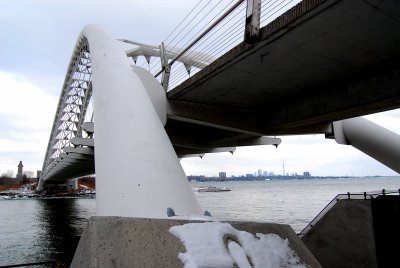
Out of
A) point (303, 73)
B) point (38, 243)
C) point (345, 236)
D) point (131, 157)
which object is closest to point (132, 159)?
point (131, 157)

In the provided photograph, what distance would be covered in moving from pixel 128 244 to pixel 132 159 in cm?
420

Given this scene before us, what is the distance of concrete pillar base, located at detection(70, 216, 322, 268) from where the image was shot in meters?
4.02

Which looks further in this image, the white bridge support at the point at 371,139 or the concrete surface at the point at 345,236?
the white bridge support at the point at 371,139

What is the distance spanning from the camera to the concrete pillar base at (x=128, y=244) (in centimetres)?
402

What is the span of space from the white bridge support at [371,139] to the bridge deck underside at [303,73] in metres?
4.91

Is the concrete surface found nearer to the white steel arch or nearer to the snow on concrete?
the white steel arch

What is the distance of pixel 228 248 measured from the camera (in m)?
4.62

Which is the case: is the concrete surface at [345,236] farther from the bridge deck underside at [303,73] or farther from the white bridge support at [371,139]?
the white bridge support at [371,139]

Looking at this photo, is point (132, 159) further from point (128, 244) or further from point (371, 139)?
point (371, 139)

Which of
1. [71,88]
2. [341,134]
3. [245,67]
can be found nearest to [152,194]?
[245,67]

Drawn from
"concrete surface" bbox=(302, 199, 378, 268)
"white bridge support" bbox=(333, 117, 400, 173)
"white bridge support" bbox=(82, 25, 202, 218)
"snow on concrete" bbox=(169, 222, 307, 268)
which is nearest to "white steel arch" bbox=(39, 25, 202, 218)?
"white bridge support" bbox=(82, 25, 202, 218)

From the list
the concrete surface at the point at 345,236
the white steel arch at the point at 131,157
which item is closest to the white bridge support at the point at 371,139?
the concrete surface at the point at 345,236

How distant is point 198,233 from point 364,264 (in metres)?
8.37

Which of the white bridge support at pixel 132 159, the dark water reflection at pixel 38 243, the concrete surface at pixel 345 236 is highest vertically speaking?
the white bridge support at pixel 132 159
